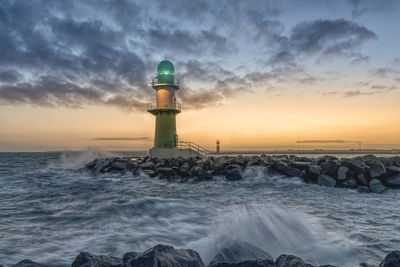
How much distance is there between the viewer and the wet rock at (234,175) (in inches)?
504

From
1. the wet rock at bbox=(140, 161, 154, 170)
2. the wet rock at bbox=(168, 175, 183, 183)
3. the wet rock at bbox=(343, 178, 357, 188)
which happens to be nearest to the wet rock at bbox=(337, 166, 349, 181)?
the wet rock at bbox=(343, 178, 357, 188)

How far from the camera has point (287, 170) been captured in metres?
12.3

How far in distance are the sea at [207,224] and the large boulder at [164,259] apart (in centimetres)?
105

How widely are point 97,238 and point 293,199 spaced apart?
604cm

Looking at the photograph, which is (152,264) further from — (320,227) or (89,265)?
(320,227)

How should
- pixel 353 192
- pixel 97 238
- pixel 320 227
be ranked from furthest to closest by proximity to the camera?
pixel 353 192 < pixel 320 227 < pixel 97 238

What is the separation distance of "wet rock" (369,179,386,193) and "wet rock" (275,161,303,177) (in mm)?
2959

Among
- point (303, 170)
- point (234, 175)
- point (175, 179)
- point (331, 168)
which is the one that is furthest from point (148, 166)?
point (331, 168)

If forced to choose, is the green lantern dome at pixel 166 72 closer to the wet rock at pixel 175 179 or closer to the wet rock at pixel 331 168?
the wet rock at pixel 175 179

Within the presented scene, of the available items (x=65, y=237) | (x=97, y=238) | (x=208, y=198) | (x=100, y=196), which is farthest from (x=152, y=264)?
(x=100, y=196)

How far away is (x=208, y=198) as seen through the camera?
8.66 m

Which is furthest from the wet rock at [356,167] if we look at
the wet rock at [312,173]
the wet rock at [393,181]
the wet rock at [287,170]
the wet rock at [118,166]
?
the wet rock at [118,166]

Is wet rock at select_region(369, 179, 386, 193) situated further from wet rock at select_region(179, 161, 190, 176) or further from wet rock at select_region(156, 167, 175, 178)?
wet rock at select_region(156, 167, 175, 178)

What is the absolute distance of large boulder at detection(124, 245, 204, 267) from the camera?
271 cm
